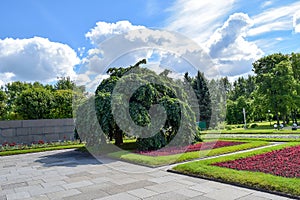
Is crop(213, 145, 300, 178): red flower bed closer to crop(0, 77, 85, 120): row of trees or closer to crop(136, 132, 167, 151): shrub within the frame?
crop(136, 132, 167, 151): shrub

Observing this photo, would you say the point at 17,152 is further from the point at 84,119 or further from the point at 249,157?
the point at 249,157

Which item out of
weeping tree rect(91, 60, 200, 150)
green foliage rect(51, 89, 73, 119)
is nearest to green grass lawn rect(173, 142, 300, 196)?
weeping tree rect(91, 60, 200, 150)

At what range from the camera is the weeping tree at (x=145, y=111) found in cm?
1009

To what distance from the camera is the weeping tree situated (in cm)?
1009

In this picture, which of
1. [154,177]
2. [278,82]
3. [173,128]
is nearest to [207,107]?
[278,82]

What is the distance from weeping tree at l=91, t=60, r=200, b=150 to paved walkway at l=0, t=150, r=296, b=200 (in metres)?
2.57

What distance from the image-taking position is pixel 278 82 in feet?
81.5

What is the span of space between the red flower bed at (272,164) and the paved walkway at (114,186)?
1.34 m

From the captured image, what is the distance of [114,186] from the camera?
18.5 ft

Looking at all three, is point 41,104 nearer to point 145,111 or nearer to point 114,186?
point 145,111

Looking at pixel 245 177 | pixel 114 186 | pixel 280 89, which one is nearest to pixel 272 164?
pixel 245 177

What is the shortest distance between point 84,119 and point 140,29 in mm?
4357

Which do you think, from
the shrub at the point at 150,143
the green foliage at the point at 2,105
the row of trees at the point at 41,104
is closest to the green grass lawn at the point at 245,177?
the shrub at the point at 150,143

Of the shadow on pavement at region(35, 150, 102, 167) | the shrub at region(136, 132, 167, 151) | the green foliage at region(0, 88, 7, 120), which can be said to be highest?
the green foliage at region(0, 88, 7, 120)
